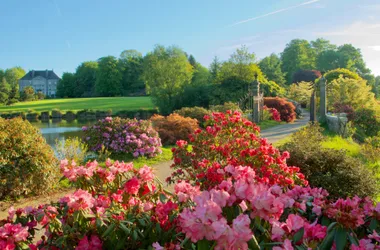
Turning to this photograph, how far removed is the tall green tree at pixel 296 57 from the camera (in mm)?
56822

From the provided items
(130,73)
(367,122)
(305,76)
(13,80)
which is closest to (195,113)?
(367,122)

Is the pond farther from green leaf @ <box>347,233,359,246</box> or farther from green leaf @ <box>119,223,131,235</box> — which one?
green leaf @ <box>347,233,359,246</box>

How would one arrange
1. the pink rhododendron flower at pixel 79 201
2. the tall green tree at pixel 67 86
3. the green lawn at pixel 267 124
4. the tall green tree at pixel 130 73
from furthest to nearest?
1. the tall green tree at pixel 67 86
2. the tall green tree at pixel 130 73
3. the green lawn at pixel 267 124
4. the pink rhododendron flower at pixel 79 201

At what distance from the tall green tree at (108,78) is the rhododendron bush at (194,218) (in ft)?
215

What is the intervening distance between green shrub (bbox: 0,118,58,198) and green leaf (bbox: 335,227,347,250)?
521 centimetres

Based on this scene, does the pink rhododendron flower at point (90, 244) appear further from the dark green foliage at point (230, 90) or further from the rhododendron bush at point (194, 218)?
the dark green foliage at point (230, 90)

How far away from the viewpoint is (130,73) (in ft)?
222

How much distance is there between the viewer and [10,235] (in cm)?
200

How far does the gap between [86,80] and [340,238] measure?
77554 mm

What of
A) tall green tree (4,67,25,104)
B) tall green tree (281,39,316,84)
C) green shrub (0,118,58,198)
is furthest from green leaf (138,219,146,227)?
tall green tree (4,67,25,104)

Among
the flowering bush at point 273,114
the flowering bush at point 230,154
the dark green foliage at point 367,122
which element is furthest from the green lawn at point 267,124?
the flowering bush at point 230,154

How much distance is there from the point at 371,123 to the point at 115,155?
463 inches

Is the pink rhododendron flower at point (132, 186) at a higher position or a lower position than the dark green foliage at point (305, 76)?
lower

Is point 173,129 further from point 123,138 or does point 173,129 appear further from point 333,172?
point 333,172
